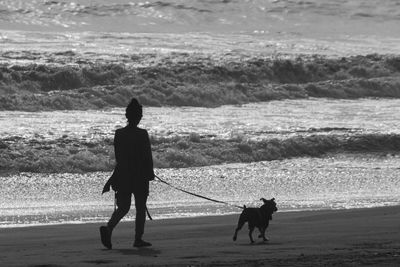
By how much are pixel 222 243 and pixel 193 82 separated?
21.3 metres

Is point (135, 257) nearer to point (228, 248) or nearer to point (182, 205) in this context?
point (228, 248)

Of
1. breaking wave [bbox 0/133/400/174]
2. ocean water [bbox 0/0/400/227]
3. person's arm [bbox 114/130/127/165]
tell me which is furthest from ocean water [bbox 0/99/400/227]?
person's arm [bbox 114/130/127/165]

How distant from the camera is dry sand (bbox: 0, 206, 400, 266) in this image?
312 inches

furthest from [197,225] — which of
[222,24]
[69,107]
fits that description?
[222,24]

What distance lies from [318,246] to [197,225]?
282 centimetres

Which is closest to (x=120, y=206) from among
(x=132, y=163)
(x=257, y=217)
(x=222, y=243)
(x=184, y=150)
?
(x=132, y=163)

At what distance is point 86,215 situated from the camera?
13.0 metres

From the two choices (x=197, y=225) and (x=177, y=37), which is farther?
(x=177, y=37)

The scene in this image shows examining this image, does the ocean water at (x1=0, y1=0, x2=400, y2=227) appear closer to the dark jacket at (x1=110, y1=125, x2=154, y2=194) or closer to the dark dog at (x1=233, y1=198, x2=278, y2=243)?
the dark jacket at (x1=110, y1=125, x2=154, y2=194)

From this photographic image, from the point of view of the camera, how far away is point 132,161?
30.2 ft

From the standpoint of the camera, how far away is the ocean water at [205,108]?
1510 cm

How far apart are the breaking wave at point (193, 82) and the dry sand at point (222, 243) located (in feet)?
46.4

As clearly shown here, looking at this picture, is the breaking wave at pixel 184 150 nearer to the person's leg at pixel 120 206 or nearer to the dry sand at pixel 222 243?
the dry sand at pixel 222 243

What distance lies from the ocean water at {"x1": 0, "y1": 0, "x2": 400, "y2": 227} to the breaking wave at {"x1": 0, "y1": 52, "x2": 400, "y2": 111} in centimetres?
10
